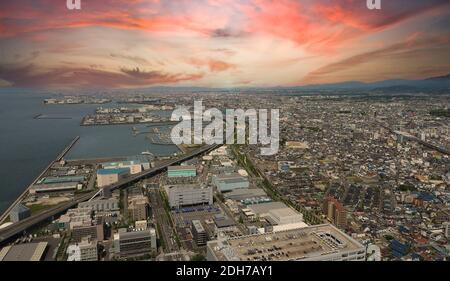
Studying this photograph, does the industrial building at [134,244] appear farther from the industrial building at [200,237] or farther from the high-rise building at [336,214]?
the high-rise building at [336,214]

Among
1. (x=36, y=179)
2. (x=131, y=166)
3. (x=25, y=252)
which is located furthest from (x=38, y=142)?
(x=25, y=252)

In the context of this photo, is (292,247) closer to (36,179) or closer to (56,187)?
(56,187)
